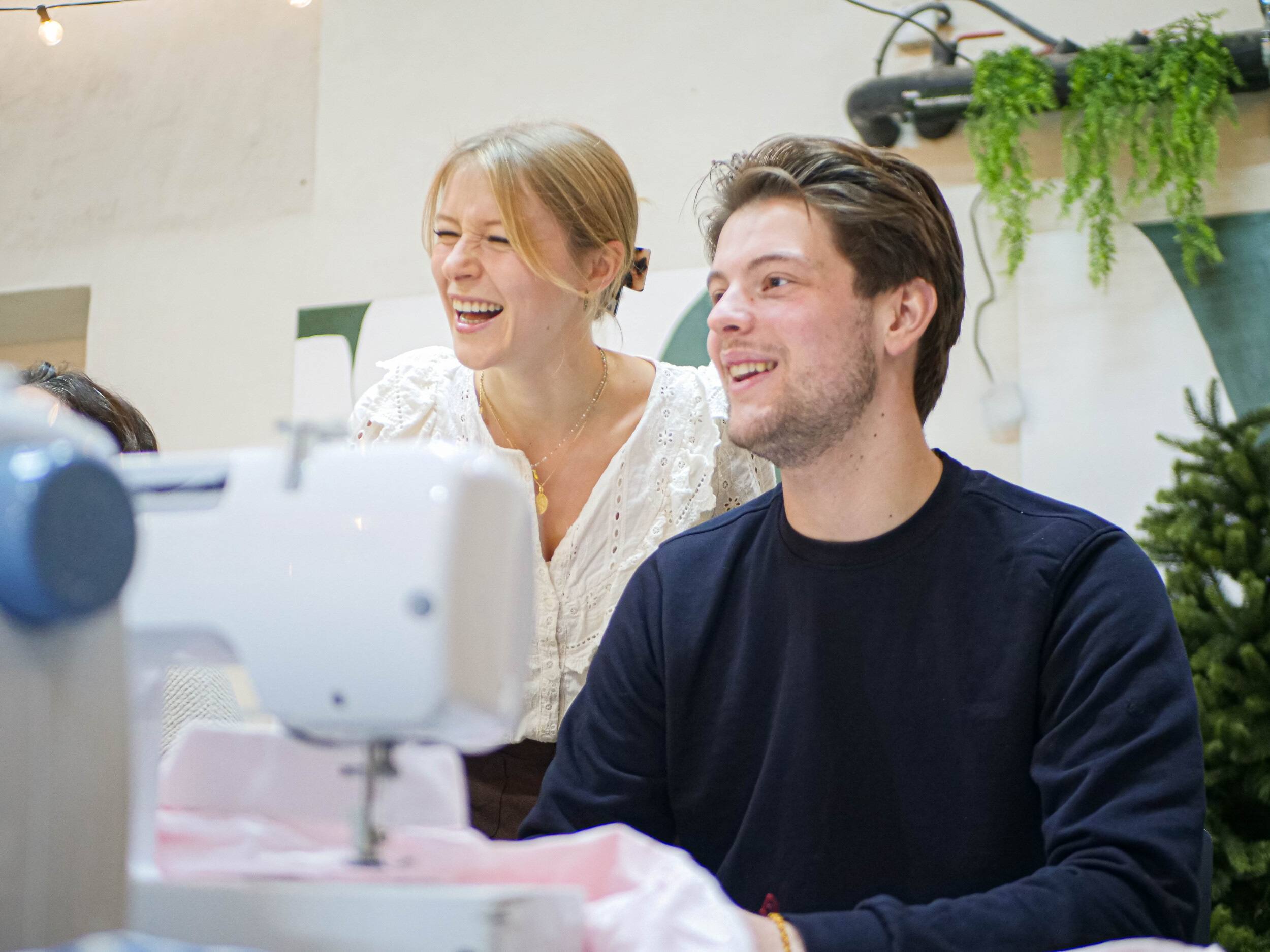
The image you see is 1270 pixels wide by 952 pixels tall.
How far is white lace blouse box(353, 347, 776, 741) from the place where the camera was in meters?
2.17

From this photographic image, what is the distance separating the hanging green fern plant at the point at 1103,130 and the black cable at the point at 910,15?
0.54 meters

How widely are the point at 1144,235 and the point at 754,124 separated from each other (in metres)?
1.31

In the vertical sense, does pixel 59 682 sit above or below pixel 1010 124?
below

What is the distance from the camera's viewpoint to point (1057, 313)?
12.7 ft

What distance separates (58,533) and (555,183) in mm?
1556

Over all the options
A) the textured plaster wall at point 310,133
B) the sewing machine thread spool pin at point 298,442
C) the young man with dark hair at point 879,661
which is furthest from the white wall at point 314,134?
the sewing machine thread spool pin at point 298,442

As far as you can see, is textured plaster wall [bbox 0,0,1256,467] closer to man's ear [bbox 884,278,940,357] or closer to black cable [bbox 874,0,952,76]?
black cable [bbox 874,0,952,76]

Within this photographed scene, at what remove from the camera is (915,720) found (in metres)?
1.38

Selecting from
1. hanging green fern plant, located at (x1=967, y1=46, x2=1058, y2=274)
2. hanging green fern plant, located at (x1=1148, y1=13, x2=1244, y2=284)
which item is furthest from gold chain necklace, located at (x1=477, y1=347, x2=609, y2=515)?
hanging green fern plant, located at (x1=1148, y1=13, x2=1244, y2=284)

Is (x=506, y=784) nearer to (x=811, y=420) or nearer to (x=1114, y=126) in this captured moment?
(x=811, y=420)

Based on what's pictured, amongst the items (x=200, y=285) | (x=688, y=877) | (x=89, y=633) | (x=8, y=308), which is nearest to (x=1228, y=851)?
(x=688, y=877)

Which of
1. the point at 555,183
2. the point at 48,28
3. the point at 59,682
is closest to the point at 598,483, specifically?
the point at 555,183

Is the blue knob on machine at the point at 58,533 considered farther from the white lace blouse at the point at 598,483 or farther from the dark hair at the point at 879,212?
the white lace blouse at the point at 598,483

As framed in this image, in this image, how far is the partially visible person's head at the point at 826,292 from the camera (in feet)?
5.35
